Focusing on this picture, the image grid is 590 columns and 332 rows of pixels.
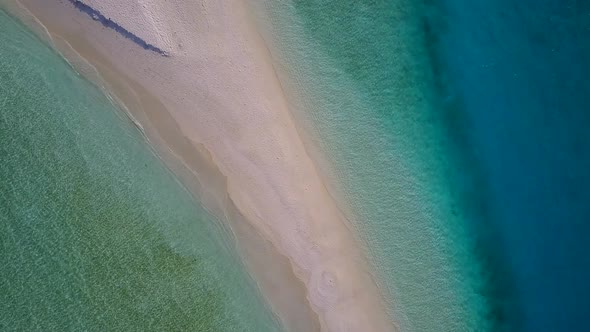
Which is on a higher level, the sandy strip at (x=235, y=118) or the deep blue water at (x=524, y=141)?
the sandy strip at (x=235, y=118)

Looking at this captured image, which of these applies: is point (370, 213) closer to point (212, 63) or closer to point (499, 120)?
point (499, 120)

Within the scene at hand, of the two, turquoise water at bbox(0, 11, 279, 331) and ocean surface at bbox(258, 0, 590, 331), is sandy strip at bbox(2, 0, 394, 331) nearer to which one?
ocean surface at bbox(258, 0, 590, 331)

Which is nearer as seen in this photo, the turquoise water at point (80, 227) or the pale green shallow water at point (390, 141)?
the turquoise water at point (80, 227)

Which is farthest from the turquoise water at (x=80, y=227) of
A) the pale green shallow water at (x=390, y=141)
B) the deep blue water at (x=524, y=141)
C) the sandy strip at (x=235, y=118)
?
the deep blue water at (x=524, y=141)

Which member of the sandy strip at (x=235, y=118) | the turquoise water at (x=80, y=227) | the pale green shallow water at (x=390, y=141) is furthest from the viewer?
the pale green shallow water at (x=390, y=141)

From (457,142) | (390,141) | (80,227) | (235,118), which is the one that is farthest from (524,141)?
(80,227)

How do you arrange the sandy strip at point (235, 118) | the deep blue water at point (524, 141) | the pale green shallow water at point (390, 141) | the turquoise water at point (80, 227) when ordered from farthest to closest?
the deep blue water at point (524, 141) < the pale green shallow water at point (390, 141) < the sandy strip at point (235, 118) < the turquoise water at point (80, 227)

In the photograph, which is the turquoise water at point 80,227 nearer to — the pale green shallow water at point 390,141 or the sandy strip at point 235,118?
the sandy strip at point 235,118
